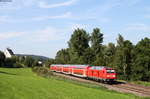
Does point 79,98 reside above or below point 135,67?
below

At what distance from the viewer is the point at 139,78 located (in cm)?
4869

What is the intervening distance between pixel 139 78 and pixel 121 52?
7.40m

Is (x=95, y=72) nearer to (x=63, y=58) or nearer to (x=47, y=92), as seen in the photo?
(x=47, y=92)

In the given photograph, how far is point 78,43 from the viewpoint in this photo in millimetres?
103438

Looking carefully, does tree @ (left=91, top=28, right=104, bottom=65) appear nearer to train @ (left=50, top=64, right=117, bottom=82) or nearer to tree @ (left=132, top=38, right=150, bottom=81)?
train @ (left=50, top=64, right=117, bottom=82)

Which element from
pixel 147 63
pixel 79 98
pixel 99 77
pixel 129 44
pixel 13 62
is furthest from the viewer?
pixel 13 62

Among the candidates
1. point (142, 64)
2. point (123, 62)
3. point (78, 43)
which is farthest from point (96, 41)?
point (142, 64)

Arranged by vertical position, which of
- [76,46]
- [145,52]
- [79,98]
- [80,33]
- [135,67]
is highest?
[80,33]

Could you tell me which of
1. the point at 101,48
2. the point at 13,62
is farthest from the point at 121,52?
the point at 13,62

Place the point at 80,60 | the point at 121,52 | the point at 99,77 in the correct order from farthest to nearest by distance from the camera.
→ 1. the point at 80,60
2. the point at 121,52
3. the point at 99,77

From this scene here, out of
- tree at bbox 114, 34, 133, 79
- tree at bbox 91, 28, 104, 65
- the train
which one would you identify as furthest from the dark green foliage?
tree at bbox 114, 34, 133, 79

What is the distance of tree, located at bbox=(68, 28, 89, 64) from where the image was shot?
331ft

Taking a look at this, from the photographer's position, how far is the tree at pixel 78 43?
3967 inches

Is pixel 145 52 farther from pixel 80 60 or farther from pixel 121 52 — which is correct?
pixel 80 60
